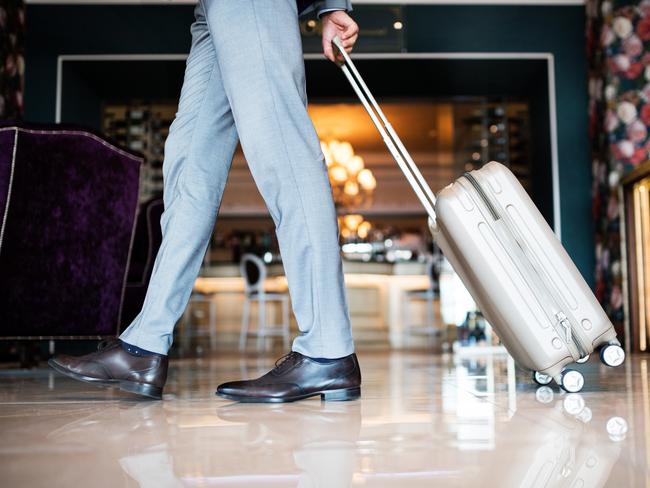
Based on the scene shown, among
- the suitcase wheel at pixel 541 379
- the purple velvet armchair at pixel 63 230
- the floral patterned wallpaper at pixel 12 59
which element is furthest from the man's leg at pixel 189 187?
the floral patterned wallpaper at pixel 12 59

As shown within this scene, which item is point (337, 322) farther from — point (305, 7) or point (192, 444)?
point (305, 7)

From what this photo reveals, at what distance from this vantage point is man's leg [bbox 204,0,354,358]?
4.28 ft

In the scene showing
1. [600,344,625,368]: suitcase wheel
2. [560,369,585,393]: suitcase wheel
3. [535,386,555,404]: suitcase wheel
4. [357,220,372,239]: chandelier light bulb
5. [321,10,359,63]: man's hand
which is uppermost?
[357,220,372,239]: chandelier light bulb

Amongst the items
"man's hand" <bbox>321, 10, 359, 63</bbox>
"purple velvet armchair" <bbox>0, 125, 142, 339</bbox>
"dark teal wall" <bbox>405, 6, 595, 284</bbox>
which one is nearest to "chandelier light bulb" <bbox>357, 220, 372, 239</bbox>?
"dark teal wall" <bbox>405, 6, 595, 284</bbox>

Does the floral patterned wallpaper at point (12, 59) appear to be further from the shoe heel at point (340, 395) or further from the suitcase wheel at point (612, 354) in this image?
Answer: the suitcase wheel at point (612, 354)

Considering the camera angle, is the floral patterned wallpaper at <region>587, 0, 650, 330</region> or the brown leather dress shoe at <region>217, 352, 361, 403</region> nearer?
the brown leather dress shoe at <region>217, 352, 361, 403</region>

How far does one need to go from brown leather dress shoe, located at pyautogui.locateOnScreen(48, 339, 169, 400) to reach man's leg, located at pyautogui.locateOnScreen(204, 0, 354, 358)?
0.25 metres

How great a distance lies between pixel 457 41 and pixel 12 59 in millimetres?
2907

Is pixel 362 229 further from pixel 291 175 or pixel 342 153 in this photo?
pixel 291 175

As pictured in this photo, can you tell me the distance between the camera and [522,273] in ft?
4.61

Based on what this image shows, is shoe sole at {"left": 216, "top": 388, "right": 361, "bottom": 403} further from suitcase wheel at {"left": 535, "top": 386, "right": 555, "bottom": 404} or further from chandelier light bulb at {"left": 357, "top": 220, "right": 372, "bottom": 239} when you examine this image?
chandelier light bulb at {"left": 357, "top": 220, "right": 372, "bottom": 239}

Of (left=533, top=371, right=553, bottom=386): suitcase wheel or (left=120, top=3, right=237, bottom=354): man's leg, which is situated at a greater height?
(left=120, top=3, right=237, bottom=354): man's leg

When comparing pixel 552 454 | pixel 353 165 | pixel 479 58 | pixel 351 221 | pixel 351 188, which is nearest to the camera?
pixel 552 454

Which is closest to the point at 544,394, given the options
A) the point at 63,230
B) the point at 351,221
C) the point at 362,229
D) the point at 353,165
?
the point at 63,230
